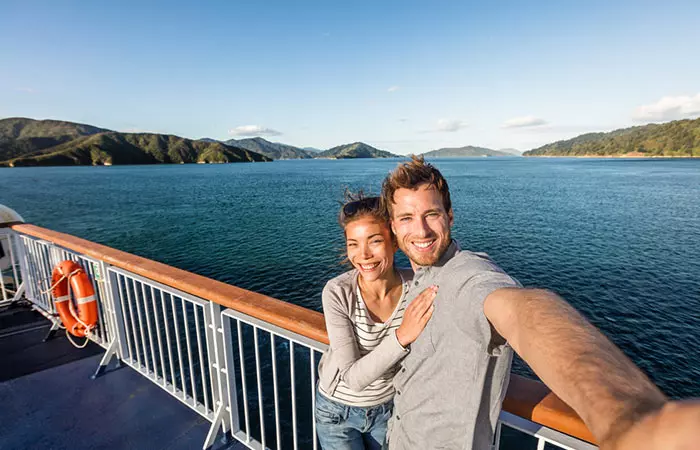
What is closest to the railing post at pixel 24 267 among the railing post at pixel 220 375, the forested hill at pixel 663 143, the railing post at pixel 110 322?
the railing post at pixel 110 322

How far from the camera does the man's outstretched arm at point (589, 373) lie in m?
0.53

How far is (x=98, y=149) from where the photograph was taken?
127500mm

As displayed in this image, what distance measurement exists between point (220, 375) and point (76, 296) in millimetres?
2360

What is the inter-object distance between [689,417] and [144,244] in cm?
2706

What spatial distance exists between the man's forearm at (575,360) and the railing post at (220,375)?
6.81 feet

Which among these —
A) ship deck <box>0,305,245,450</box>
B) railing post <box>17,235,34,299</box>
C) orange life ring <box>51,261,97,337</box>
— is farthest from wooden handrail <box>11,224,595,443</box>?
railing post <box>17,235,34,299</box>

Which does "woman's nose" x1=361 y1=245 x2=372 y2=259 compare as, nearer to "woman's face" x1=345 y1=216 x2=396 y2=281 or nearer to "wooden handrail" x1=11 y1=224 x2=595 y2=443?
"woman's face" x1=345 y1=216 x2=396 y2=281

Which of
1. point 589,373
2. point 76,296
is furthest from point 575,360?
point 76,296

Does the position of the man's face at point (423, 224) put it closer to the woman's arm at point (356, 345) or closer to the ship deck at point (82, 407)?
the woman's arm at point (356, 345)

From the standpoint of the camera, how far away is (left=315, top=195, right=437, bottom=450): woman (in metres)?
1.63

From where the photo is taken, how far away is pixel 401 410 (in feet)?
4.48

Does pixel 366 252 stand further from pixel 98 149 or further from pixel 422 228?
pixel 98 149

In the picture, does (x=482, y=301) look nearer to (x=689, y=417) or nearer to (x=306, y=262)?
(x=689, y=417)

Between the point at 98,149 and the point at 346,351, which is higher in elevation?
the point at 98,149
